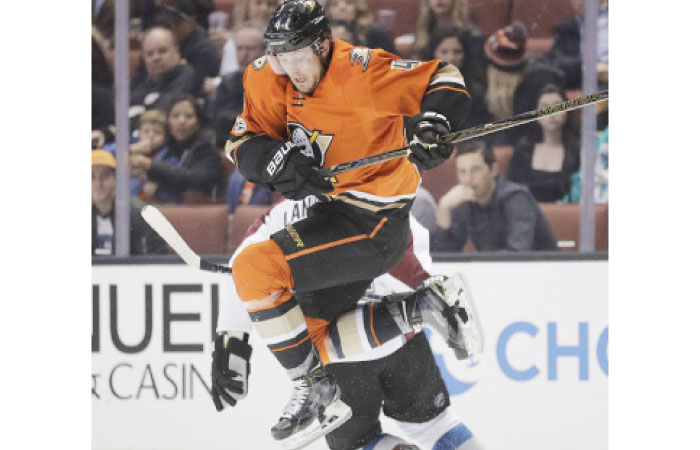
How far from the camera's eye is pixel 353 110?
8.13ft

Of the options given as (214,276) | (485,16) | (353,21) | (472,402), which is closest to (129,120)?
(214,276)

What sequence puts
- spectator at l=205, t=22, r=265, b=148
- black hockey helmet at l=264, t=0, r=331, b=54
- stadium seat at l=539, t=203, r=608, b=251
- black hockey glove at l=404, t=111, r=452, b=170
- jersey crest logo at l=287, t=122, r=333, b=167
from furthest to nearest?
spectator at l=205, t=22, r=265, b=148 < stadium seat at l=539, t=203, r=608, b=251 < jersey crest logo at l=287, t=122, r=333, b=167 < black hockey helmet at l=264, t=0, r=331, b=54 < black hockey glove at l=404, t=111, r=452, b=170

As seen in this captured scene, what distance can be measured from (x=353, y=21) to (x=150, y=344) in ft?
4.69

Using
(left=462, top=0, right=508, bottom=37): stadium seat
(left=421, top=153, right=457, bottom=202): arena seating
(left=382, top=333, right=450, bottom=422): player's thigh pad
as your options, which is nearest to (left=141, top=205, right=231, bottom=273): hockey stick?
(left=382, top=333, right=450, bottom=422): player's thigh pad

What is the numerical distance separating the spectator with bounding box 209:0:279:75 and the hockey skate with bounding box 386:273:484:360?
4.81 ft

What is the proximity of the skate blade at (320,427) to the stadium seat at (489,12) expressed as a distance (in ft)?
5.82

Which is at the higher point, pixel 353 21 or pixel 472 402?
pixel 353 21

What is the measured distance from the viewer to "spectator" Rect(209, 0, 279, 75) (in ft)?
12.5

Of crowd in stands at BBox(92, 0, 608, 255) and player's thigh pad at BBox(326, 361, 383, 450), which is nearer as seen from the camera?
player's thigh pad at BBox(326, 361, 383, 450)

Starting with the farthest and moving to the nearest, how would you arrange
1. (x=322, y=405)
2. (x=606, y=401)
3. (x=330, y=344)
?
(x=606, y=401), (x=330, y=344), (x=322, y=405)

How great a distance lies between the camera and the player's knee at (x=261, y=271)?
2391 millimetres

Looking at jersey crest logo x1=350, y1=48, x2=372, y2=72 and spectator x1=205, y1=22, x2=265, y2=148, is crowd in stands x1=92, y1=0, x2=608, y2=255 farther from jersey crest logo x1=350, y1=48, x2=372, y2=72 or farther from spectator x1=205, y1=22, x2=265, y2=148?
jersey crest logo x1=350, y1=48, x2=372, y2=72

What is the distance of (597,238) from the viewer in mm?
3598
